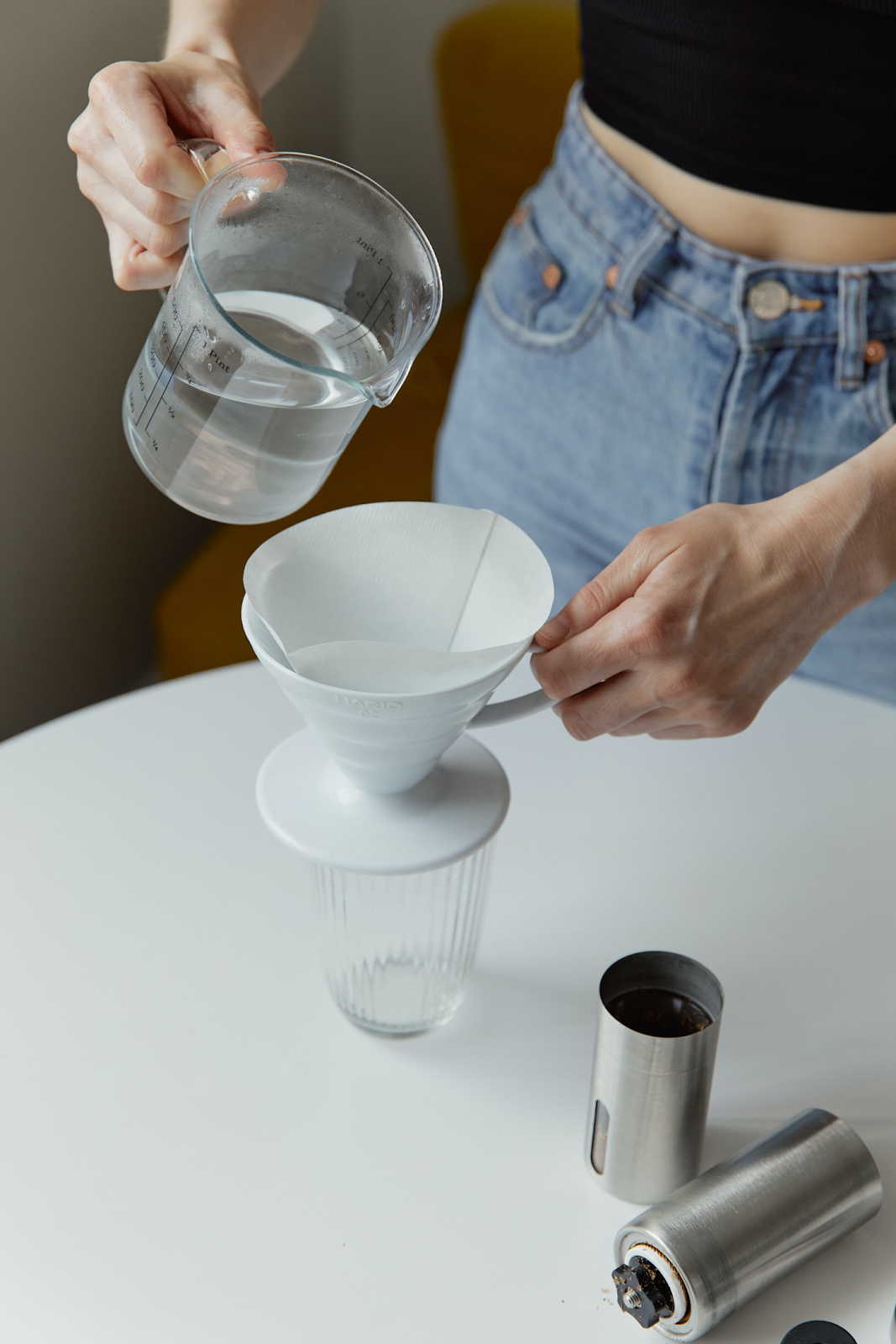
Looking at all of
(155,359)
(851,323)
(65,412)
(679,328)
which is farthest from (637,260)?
(65,412)

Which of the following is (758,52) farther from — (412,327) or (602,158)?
(412,327)

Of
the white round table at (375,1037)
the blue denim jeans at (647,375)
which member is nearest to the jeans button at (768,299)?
the blue denim jeans at (647,375)

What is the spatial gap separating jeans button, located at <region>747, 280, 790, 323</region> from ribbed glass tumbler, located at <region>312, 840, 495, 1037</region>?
0.49 m

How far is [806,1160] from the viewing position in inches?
24.6

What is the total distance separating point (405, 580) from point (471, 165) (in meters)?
1.62

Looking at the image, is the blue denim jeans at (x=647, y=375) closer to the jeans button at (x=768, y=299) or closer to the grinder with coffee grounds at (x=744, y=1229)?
the jeans button at (x=768, y=299)

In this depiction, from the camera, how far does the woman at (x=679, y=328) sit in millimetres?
734

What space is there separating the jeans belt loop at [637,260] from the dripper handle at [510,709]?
456 millimetres

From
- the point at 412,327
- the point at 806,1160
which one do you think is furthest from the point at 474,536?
the point at 806,1160

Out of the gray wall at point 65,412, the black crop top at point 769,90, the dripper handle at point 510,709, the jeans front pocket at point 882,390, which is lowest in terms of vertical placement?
the gray wall at point 65,412

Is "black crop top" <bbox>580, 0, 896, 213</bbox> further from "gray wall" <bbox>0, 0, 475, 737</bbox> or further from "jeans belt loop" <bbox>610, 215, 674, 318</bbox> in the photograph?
"gray wall" <bbox>0, 0, 475, 737</bbox>

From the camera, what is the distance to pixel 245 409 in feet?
2.18

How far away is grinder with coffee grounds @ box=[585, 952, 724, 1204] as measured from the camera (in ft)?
2.04

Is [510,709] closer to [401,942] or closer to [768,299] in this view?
[401,942]
